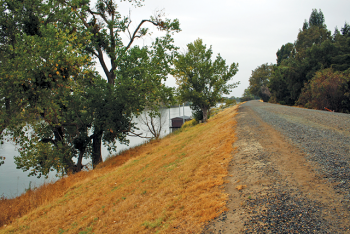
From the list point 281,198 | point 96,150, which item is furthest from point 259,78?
point 281,198

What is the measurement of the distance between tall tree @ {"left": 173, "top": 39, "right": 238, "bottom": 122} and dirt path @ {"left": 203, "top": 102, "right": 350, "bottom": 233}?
61.7 ft

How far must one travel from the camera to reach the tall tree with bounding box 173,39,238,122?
85.1 feet

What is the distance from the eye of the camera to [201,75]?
26.0 metres

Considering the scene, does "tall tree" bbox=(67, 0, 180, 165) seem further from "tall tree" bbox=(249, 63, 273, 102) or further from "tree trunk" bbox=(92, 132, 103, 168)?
"tall tree" bbox=(249, 63, 273, 102)

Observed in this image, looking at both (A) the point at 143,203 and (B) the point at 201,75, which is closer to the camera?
(A) the point at 143,203

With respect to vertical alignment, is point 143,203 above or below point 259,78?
below

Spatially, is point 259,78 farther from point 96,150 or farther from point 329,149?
point 329,149

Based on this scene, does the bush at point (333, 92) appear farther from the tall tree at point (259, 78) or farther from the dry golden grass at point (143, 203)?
the tall tree at point (259, 78)

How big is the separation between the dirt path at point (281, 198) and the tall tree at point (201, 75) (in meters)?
18.8

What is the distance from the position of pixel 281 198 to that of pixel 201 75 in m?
22.1

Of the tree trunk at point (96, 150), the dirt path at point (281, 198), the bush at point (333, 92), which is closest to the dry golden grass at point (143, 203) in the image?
the dirt path at point (281, 198)

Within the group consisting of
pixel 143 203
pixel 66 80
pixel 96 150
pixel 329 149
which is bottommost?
pixel 143 203

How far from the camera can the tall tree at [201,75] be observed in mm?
25938

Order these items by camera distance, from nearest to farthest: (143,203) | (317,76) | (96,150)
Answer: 1. (143,203)
2. (96,150)
3. (317,76)
